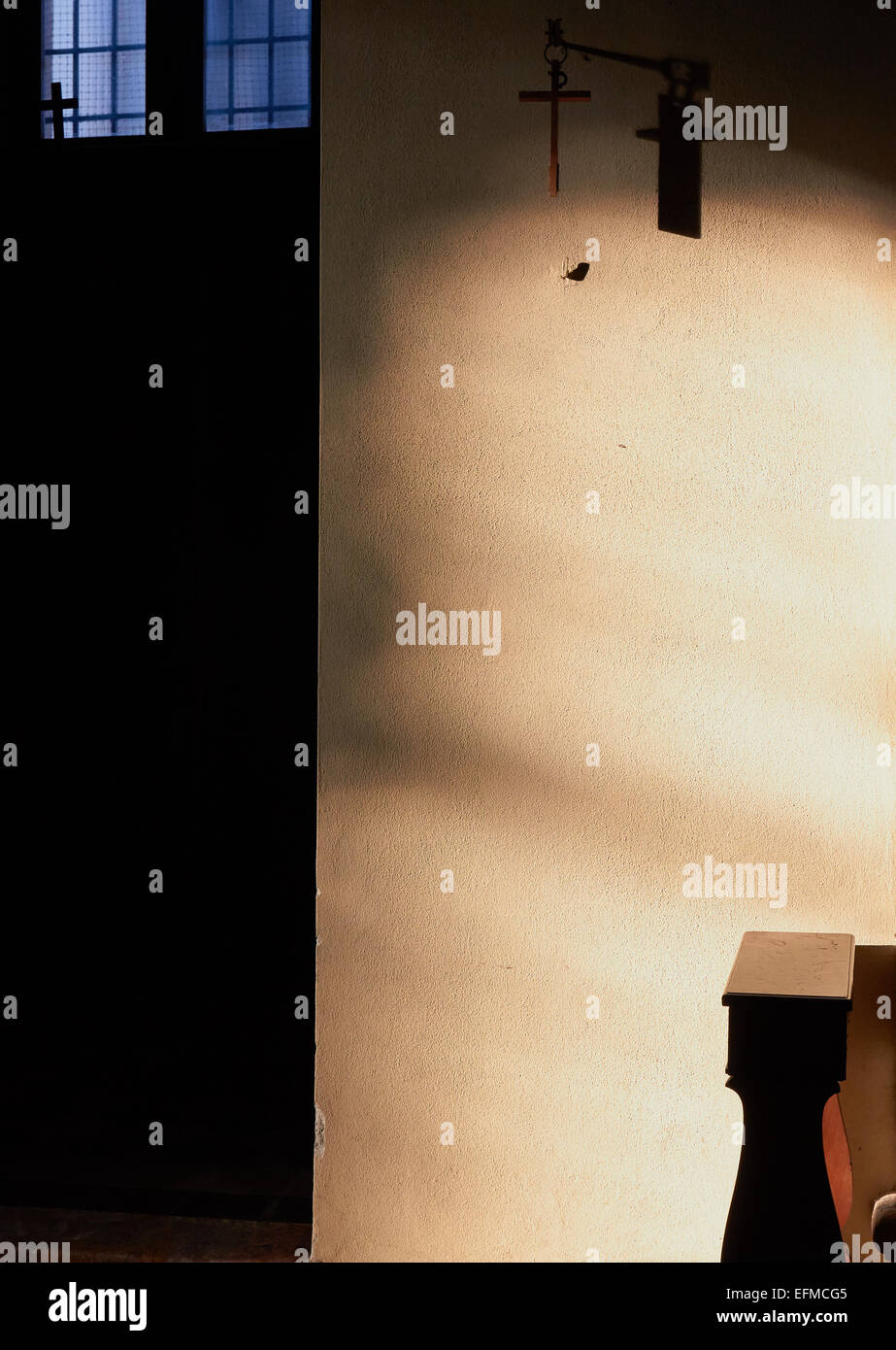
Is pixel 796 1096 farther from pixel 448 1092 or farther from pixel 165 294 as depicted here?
pixel 165 294

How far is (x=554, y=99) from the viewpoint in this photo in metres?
2.64

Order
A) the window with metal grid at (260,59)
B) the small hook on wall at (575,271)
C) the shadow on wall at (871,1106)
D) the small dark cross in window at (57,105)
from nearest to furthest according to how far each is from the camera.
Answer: the shadow on wall at (871,1106), the small hook on wall at (575,271), the window with metal grid at (260,59), the small dark cross in window at (57,105)

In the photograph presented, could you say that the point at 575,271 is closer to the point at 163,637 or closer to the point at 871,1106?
the point at 871,1106

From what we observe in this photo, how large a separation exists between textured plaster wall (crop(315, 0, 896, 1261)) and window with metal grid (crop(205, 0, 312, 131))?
47.4 inches

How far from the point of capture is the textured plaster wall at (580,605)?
267 centimetres

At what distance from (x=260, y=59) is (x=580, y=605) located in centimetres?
235

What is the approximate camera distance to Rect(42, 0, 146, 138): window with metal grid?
3947 millimetres

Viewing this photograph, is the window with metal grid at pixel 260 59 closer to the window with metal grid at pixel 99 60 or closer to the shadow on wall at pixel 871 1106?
the window with metal grid at pixel 99 60

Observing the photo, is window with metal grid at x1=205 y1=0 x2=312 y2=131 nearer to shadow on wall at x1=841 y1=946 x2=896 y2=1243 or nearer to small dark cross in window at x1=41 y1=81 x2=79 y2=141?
small dark cross in window at x1=41 y1=81 x2=79 y2=141

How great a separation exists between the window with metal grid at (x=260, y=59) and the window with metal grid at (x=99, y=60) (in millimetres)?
239

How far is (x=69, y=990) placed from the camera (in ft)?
14.3

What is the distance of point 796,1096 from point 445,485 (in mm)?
1571

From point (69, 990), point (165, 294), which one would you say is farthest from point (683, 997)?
point (165, 294)

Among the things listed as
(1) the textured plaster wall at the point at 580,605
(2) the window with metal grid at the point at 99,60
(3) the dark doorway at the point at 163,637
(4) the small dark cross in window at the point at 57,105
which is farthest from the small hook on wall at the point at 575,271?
(4) the small dark cross in window at the point at 57,105
